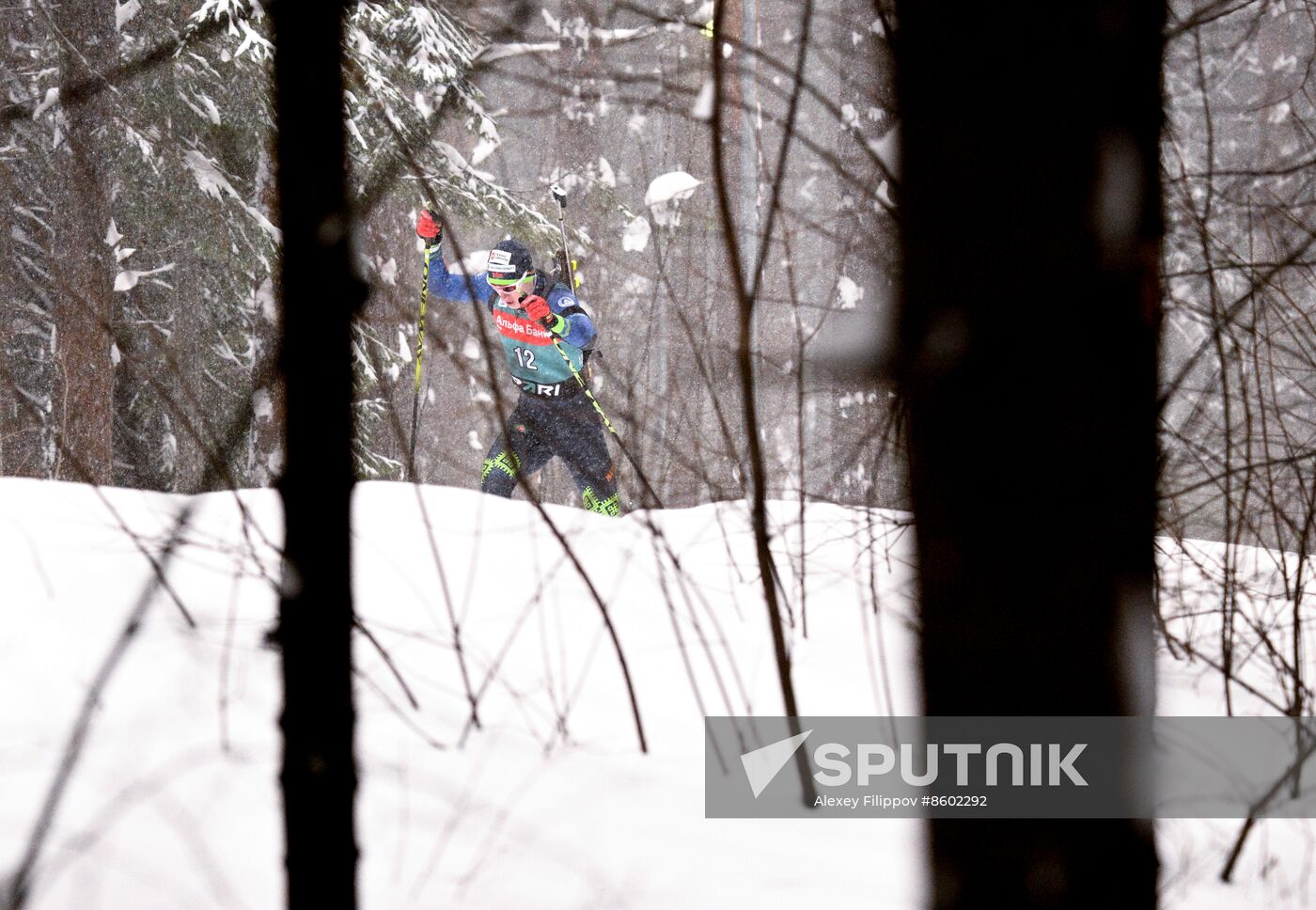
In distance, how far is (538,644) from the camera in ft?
7.66

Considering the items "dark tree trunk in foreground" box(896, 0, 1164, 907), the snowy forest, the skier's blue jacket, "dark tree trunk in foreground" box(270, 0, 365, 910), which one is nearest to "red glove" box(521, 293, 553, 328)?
the skier's blue jacket

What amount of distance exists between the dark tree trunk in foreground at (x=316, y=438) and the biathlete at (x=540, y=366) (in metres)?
3.31

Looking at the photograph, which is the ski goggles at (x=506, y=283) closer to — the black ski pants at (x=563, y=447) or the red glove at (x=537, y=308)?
the red glove at (x=537, y=308)

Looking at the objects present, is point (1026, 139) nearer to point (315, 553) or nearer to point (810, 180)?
point (315, 553)

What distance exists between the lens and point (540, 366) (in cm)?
541

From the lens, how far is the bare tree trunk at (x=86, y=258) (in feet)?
18.9

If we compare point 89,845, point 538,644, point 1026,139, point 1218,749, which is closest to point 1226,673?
point 1218,749

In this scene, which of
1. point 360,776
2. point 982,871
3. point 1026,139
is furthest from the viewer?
point 360,776

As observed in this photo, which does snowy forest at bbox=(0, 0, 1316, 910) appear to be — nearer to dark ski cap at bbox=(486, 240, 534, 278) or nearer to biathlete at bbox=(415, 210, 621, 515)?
biathlete at bbox=(415, 210, 621, 515)

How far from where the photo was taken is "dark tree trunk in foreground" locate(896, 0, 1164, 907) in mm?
1228

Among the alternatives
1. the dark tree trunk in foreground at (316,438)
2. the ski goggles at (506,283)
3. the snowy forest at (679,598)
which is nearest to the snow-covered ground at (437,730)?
the snowy forest at (679,598)

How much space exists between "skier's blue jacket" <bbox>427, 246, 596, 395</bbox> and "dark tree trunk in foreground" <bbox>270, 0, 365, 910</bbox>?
3.57m

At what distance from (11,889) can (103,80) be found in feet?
14.8

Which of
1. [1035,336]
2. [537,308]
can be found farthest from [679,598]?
[537,308]
